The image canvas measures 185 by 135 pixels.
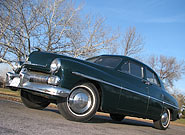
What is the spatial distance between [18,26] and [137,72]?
1034cm

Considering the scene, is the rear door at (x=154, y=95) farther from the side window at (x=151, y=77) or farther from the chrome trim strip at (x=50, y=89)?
the chrome trim strip at (x=50, y=89)

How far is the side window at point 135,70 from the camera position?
5287 mm

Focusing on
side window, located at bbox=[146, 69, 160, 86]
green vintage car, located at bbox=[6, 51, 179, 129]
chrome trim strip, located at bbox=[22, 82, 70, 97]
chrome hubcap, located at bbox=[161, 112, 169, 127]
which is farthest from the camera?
chrome hubcap, located at bbox=[161, 112, 169, 127]

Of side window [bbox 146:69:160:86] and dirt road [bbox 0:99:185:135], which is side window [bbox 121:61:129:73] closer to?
side window [bbox 146:69:160:86]

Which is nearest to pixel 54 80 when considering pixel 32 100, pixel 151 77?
pixel 32 100

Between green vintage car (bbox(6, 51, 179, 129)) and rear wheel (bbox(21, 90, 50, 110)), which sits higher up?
green vintage car (bbox(6, 51, 179, 129))

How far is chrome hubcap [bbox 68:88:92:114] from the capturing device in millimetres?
3730

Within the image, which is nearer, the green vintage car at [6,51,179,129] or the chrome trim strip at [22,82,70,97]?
the chrome trim strip at [22,82,70,97]

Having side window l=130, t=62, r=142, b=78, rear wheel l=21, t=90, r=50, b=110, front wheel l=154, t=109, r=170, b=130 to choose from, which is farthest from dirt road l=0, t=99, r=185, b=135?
front wheel l=154, t=109, r=170, b=130

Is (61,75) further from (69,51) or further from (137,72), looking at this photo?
(69,51)

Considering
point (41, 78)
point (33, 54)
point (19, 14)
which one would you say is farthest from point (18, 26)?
point (41, 78)

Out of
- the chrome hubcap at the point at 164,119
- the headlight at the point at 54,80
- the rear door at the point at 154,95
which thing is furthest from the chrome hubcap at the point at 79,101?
the chrome hubcap at the point at 164,119

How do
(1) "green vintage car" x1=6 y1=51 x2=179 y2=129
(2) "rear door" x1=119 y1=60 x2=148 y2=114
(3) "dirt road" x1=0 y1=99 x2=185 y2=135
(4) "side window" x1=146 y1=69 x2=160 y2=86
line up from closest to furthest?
(3) "dirt road" x1=0 y1=99 x2=185 y2=135
(1) "green vintage car" x1=6 y1=51 x2=179 y2=129
(2) "rear door" x1=119 y1=60 x2=148 y2=114
(4) "side window" x1=146 y1=69 x2=160 y2=86

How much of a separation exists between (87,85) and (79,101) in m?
0.33
